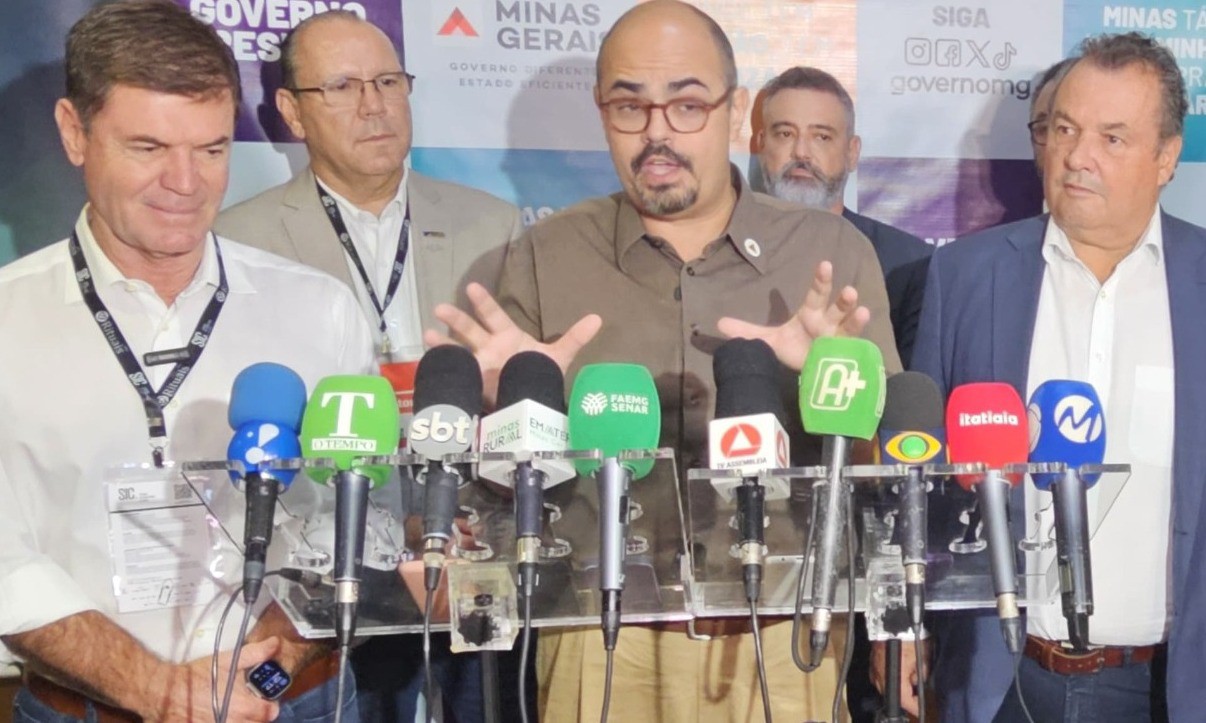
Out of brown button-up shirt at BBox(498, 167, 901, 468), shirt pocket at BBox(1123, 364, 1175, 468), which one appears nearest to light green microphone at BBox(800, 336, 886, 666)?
brown button-up shirt at BBox(498, 167, 901, 468)

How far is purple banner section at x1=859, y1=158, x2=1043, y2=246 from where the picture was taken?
360 centimetres

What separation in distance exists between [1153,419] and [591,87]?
1.70m

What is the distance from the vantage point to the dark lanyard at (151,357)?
7.06 feet

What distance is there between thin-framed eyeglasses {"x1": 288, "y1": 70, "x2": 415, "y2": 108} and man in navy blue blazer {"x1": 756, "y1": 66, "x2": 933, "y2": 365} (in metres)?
1.07

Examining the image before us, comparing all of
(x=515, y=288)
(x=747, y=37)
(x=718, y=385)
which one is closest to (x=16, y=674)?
(x=515, y=288)

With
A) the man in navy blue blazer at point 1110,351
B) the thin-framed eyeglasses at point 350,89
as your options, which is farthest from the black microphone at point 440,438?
the thin-framed eyeglasses at point 350,89

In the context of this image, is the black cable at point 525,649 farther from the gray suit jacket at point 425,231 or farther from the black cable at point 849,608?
the gray suit jacket at point 425,231

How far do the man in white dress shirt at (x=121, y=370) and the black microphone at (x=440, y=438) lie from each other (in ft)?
2.06

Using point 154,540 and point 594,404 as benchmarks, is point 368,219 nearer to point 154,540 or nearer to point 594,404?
point 154,540

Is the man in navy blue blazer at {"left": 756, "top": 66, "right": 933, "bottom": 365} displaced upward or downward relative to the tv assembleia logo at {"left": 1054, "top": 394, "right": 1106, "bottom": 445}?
upward

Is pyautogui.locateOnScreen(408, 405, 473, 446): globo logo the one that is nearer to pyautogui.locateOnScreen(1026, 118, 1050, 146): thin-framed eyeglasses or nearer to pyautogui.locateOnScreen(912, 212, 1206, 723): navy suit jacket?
pyautogui.locateOnScreen(912, 212, 1206, 723): navy suit jacket

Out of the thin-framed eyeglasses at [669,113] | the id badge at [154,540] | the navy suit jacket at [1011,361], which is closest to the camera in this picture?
the id badge at [154,540]

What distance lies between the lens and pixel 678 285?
2.60 meters

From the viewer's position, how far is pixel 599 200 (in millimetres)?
2811
